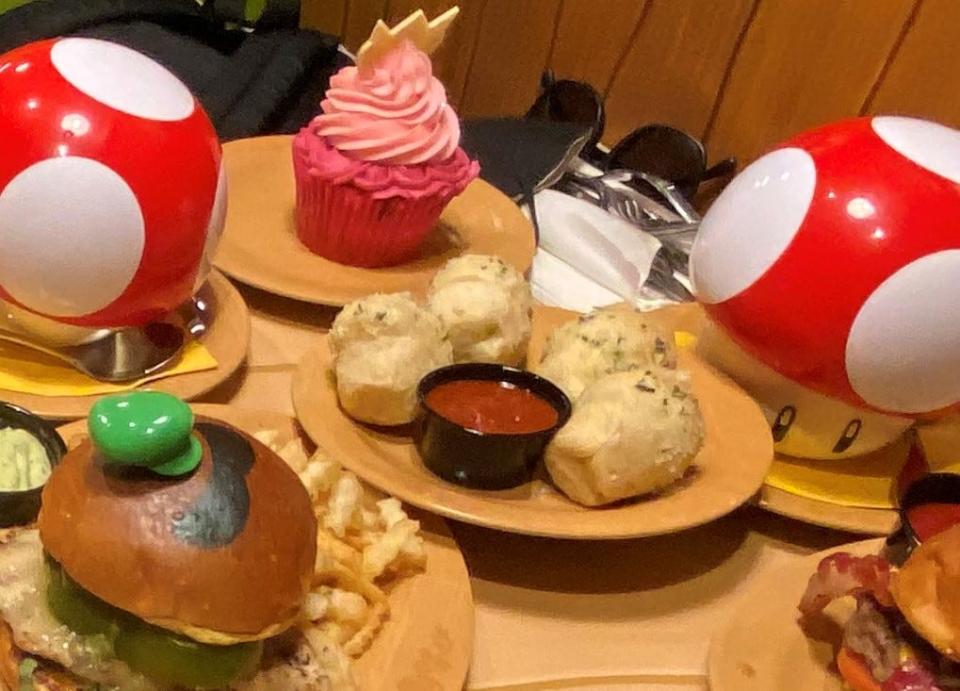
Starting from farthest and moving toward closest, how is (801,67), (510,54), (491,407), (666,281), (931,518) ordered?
(510,54) → (801,67) → (666,281) → (491,407) → (931,518)

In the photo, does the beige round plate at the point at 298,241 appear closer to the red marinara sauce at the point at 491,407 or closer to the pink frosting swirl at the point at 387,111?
the pink frosting swirl at the point at 387,111

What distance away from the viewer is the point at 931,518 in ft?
2.92

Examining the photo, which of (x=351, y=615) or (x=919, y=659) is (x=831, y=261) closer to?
(x=919, y=659)

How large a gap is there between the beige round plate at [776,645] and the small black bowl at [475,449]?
204 millimetres

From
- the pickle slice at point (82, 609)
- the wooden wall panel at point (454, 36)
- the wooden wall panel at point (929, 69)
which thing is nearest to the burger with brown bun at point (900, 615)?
the pickle slice at point (82, 609)

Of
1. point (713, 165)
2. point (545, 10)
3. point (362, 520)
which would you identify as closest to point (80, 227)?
point (362, 520)

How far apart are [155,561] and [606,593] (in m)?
0.44

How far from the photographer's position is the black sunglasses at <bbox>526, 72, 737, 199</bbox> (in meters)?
1.68

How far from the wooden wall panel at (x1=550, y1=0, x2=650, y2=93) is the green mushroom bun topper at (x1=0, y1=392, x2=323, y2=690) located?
1.29 m

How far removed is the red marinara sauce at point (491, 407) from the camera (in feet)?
3.21

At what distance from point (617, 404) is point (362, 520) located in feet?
0.75

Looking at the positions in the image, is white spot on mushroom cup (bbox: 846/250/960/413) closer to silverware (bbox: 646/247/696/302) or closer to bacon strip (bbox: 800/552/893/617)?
bacon strip (bbox: 800/552/893/617)

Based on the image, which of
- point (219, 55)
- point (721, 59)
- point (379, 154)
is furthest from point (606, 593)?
point (219, 55)

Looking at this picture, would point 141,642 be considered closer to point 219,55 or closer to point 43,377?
point 43,377
